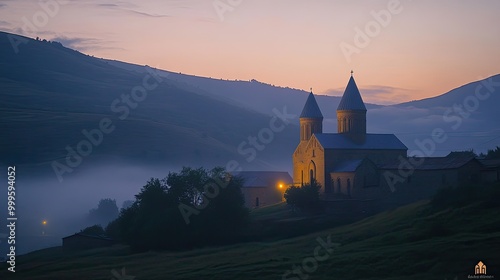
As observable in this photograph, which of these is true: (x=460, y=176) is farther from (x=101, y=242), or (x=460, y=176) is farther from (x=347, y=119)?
(x=101, y=242)

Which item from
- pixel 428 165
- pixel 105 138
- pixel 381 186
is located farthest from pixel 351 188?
pixel 105 138

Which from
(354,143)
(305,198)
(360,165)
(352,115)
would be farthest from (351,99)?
(305,198)

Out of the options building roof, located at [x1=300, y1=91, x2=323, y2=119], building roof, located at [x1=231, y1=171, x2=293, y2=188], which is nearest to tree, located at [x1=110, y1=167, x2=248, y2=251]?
building roof, located at [x1=300, y1=91, x2=323, y2=119]

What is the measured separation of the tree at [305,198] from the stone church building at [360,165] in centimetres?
185

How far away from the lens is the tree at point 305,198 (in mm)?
81938

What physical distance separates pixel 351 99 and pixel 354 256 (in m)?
45.2

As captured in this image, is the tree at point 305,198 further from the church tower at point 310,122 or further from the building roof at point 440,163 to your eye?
the church tower at point 310,122

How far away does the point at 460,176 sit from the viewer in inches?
2913

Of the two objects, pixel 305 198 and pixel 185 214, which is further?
pixel 305 198

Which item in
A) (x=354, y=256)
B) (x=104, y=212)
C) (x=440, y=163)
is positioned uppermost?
(x=440, y=163)

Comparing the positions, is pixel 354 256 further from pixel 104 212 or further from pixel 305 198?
pixel 104 212

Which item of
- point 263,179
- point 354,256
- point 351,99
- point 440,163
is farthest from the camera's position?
point 263,179

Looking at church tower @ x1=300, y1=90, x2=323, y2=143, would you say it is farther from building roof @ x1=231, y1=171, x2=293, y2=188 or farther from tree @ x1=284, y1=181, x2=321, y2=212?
tree @ x1=284, y1=181, x2=321, y2=212

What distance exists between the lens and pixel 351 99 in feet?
311
